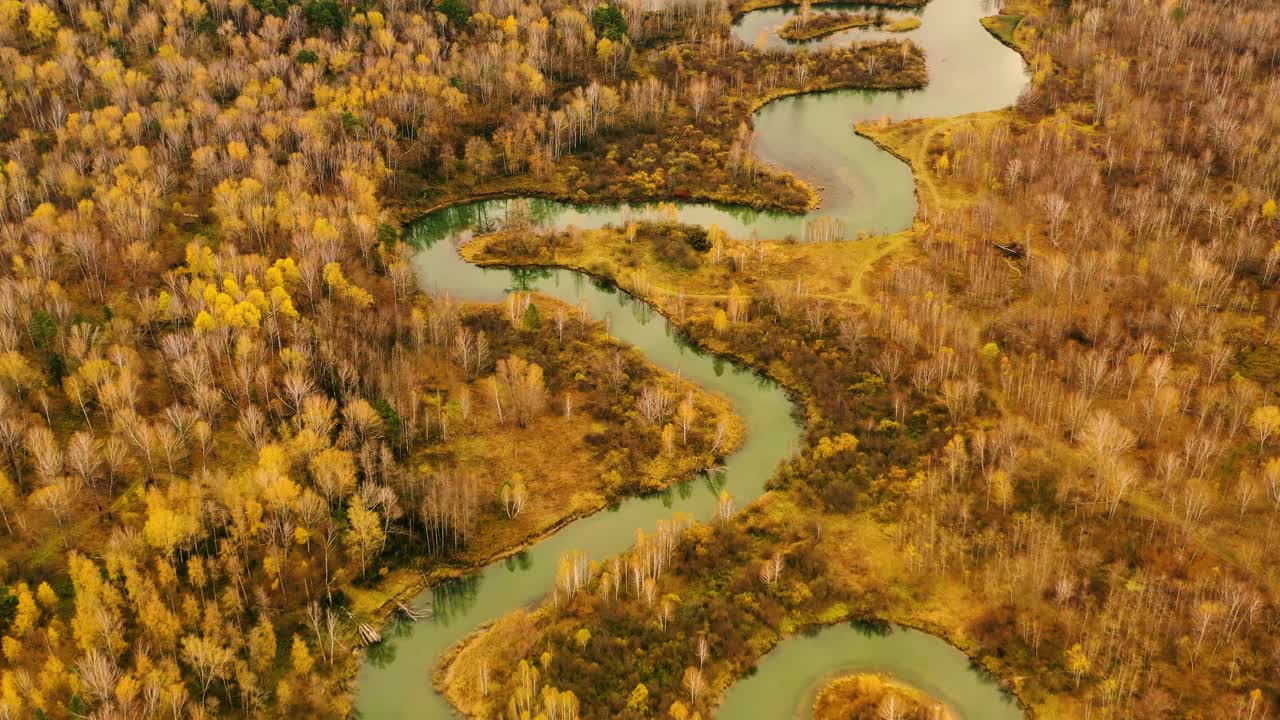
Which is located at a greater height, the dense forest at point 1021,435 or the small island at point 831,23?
the small island at point 831,23

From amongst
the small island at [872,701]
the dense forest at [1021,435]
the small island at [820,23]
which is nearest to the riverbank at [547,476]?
the dense forest at [1021,435]

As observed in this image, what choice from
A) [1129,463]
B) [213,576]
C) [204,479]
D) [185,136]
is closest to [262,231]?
[185,136]

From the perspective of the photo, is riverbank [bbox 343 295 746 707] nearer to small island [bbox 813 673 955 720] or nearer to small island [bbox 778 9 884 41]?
small island [bbox 813 673 955 720]

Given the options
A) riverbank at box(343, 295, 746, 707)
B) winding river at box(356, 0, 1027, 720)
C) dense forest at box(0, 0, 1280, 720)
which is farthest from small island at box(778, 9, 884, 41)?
riverbank at box(343, 295, 746, 707)

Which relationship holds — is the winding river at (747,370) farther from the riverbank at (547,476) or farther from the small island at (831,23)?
the small island at (831,23)

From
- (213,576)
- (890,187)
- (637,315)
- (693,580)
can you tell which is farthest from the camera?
(890,187)

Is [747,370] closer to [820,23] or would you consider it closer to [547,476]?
[547,476]

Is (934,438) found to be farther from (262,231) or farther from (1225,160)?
(262,231)
